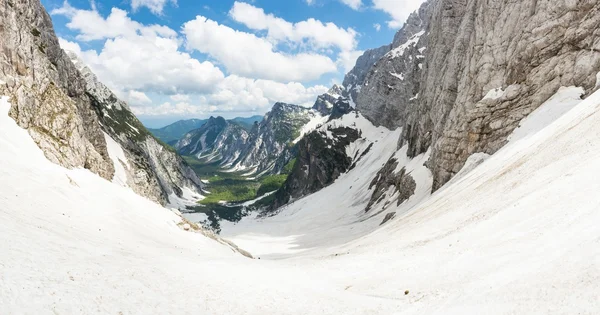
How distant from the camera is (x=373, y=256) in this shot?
97.8 feet

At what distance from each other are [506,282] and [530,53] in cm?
5238

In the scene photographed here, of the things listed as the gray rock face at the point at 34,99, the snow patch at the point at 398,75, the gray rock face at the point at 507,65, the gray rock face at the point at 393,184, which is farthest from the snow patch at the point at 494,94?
the snow patch at the point at 398,75

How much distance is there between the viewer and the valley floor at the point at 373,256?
14047 millimetres

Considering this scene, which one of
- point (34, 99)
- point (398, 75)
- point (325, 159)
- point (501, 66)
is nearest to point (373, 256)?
point (501, 66)

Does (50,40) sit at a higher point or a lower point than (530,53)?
higher

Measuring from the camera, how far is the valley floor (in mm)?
14047

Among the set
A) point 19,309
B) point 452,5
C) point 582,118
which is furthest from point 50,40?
point 582,118

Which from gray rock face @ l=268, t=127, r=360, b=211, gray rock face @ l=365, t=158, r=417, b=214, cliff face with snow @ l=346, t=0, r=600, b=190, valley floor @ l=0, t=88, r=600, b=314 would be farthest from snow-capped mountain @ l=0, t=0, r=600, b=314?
gray rock face @ l=268, t=127, r=360, b=211

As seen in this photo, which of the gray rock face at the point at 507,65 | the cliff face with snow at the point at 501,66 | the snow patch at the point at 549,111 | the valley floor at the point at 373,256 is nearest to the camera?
the valley floor at the point at 373,256

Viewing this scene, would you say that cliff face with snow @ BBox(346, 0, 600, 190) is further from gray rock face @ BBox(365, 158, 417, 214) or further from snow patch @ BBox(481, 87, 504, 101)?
gray rock face @ BBox(365, 158, 417, 214)

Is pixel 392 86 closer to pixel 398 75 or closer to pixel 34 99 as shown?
pixel 398 75

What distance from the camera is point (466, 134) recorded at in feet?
196

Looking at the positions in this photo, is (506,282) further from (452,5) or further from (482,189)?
(452,5)

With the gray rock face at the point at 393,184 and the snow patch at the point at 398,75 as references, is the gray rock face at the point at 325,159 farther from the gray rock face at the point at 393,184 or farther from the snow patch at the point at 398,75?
the gray rock face at the point at 393,184
